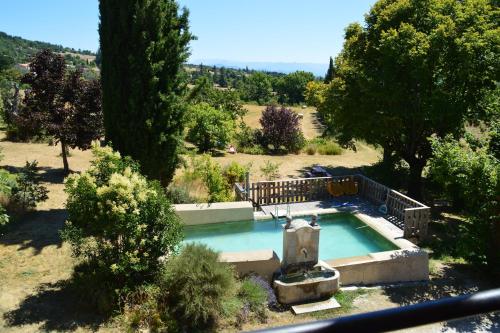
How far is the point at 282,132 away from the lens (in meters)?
27.3

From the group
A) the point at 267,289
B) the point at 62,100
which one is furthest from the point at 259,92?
the point at 267,289

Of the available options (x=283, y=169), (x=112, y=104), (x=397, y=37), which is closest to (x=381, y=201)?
(x=397, y=37)

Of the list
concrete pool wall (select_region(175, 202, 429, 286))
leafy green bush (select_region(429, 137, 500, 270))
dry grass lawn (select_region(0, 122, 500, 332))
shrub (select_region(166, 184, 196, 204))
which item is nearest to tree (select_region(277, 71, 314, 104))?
shrub (select_region(166, 184, 196, 204))

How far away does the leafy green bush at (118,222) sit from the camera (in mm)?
8680

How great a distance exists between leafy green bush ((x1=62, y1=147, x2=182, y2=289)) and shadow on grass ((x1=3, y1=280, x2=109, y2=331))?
0.77 metres

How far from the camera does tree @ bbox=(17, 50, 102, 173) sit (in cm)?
1573

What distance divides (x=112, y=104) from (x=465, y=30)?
38.7ft

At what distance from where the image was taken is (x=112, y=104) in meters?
13.6

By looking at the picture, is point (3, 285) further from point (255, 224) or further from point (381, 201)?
point (381, 201)

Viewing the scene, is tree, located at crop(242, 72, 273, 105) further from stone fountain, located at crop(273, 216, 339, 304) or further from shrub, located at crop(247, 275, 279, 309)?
shrub, located at crop(247, 275, 279, 309)

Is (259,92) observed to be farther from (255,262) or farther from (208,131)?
(255,262)

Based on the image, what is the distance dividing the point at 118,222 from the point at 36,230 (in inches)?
199

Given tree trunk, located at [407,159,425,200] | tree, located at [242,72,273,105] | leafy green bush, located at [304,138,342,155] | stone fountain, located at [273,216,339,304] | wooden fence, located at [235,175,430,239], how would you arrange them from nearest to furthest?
A: 1. stone fountain, located at [273,216,339,304]
2. wooden fence, located at [235,175,430,239]
3. tree trunk, located at [407,159,425,200]
4. leafy green bush, located at [304,138,342,155]
5. tree, located at [242,72,273,105]

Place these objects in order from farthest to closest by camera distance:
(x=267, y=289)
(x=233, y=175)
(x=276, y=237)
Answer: (x=233, y=175)
(x=276, y=237)
(x=267, y=289)
